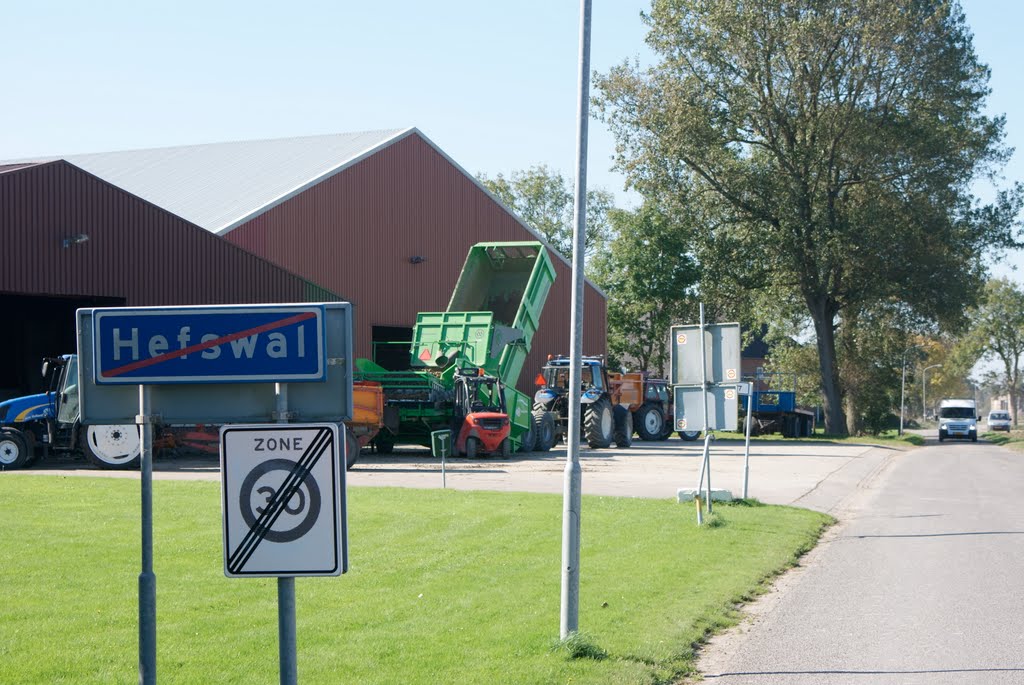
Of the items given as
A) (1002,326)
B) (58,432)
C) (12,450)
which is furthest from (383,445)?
(1002,326)

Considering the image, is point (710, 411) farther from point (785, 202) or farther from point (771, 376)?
point (771, 376)

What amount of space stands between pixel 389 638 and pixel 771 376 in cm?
6450

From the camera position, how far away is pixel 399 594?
10406mm

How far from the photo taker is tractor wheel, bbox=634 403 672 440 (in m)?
43.0

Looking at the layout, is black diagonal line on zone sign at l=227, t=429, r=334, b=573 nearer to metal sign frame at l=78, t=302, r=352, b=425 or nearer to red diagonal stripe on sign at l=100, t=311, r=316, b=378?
metal sign frame at l=78, t=302, r=352, b=425

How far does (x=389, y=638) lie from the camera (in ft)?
28.3

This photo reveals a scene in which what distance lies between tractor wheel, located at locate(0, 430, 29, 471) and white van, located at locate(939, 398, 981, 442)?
58.0 meters

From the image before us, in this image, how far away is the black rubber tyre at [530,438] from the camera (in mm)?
32156

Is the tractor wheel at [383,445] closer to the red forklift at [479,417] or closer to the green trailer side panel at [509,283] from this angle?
the red forklift at [479,417]

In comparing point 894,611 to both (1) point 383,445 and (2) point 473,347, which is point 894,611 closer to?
(2) point 473,347

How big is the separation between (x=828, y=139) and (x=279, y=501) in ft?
150

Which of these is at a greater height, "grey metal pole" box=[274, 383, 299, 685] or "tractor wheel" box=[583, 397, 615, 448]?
"grey metal pole" box=[274, 383, 299, 685]

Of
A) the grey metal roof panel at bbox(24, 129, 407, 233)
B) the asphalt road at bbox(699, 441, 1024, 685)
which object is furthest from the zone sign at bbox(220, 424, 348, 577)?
the grey metal roof panel at bbox(24, 129, 407, 233)

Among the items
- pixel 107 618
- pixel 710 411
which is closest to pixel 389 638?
pixel 107 618
